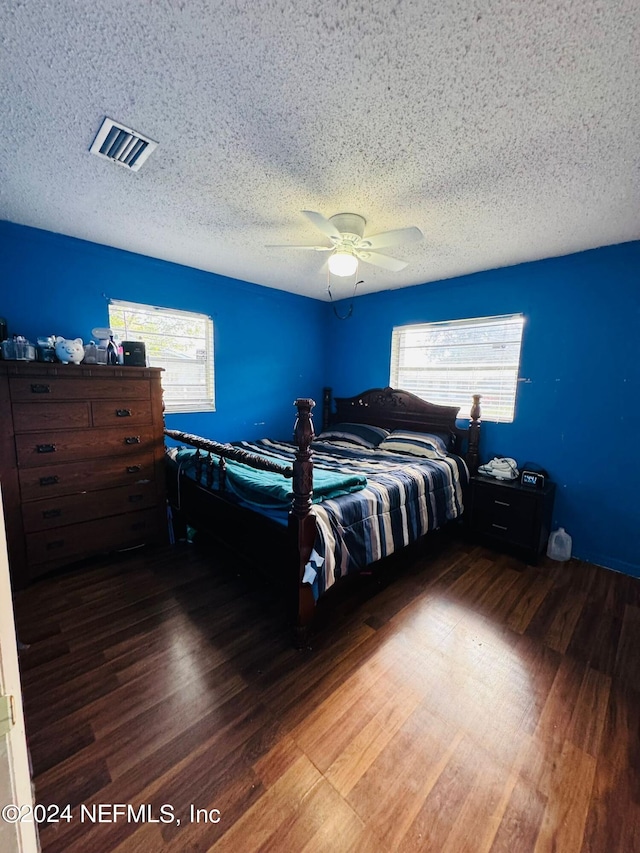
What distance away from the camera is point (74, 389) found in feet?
7.52

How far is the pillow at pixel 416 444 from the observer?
10.3 ft

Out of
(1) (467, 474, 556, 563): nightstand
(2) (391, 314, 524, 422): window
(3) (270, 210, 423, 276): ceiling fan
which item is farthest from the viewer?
(2) (391, 314, 524, 422): window

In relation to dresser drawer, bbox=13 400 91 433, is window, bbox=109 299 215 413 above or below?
above

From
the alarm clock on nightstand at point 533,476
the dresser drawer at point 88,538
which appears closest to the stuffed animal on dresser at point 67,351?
the dresser drawer at point 88,538

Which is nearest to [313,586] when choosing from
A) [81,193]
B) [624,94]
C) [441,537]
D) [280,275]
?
[441,537]

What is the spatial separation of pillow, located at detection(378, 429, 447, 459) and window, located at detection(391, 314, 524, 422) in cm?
45

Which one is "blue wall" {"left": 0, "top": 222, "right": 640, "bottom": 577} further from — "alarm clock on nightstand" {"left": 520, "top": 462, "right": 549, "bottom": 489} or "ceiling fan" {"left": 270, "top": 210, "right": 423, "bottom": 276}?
"ceiling fan" {"left": 270, "top": 210, "right": 423, "bottom": 276}

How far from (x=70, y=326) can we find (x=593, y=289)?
4120mm

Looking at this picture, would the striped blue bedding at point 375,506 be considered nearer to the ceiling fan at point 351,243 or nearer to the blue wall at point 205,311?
the blue wall at point 205,311

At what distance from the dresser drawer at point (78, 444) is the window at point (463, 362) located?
2710mm

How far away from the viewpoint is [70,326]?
8.59ft

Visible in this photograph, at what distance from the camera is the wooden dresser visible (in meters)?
2.13

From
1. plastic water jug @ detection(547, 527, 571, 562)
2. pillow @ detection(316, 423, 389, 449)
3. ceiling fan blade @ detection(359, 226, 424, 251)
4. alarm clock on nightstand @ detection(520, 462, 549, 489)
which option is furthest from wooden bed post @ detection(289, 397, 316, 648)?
plastic water jug @ detection(547, 527, 571, 562)

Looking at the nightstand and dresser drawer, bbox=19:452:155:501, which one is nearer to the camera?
dresser drawer, bbox=19:452:155:501
